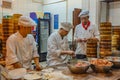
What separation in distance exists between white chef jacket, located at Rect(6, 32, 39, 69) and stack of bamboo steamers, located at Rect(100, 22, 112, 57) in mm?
1341

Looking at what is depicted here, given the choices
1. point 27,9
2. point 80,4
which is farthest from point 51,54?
point 27,9

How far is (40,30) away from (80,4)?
176cm

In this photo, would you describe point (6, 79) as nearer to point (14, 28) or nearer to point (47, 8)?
point (14, 28)

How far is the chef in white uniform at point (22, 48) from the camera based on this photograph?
2.28m

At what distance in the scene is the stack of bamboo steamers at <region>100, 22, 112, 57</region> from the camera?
10.5 ft

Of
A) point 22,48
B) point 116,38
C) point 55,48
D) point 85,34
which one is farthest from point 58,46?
point 116,38

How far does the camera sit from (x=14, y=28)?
344cm

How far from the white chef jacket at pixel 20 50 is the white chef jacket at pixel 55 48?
0.36m

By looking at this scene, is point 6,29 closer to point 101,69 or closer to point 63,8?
point 101,69

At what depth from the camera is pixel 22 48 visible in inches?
95.3

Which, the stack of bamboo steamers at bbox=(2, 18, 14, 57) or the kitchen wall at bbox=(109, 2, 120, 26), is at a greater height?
the kitchen wall at bbox=(109, 2, 120, 26)

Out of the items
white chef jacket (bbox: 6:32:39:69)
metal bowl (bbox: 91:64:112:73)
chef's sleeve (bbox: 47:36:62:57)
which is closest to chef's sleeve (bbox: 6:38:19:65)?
white chef jacket (bbox: 6:32:39:69)

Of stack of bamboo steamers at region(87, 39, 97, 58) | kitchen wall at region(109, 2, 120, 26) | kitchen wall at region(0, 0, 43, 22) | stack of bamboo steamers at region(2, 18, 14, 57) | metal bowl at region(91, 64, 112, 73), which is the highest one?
kitchen wall at region(0, 0, 43, 22)

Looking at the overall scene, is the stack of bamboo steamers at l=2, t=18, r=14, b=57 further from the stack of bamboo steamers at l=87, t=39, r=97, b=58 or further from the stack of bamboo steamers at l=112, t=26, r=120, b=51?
the stack of bamboo steamers at l=112, t=26, r=120, b=51
